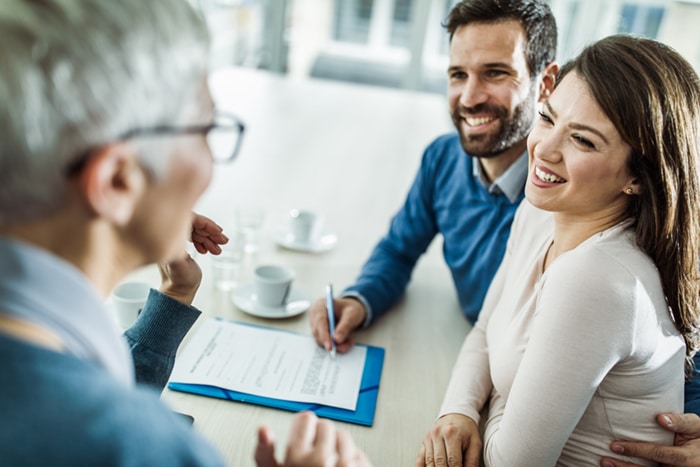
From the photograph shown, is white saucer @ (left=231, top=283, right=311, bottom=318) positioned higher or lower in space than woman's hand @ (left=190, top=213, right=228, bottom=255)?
lower

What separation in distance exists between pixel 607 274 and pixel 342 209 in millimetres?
→ 1142

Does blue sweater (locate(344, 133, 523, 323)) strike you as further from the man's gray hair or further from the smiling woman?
the man's gray hair

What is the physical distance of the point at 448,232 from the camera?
4.95ft

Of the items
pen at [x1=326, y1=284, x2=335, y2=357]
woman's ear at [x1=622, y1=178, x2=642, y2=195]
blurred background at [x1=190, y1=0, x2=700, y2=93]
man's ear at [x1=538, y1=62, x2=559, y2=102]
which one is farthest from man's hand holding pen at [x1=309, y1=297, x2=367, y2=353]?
blurred background at [x1=190, y1=0, x2=700, y2=93]

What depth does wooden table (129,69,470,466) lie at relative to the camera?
3.18 ft

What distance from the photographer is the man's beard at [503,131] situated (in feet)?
4.67

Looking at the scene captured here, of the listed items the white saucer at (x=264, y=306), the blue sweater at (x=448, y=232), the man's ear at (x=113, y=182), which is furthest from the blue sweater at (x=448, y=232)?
the man's ear at (x=113, y=182)

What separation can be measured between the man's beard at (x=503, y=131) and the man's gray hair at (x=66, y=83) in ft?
3.38

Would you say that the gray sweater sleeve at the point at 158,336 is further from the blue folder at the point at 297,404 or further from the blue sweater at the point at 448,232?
the blue sweater at the point at 448,232

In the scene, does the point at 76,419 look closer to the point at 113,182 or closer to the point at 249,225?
the point at 113,182

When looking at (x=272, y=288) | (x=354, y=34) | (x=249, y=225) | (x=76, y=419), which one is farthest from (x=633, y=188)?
(x=354, y=34)

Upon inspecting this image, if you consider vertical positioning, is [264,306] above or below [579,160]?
below

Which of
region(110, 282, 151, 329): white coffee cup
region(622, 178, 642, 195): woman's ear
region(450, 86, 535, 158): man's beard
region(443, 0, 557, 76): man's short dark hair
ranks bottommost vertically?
region(110, 282, 151, 329): white coffee cup

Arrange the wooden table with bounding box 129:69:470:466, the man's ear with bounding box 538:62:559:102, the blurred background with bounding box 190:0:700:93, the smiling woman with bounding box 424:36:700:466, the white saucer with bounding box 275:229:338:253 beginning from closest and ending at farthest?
the smiling woman with bounding box 424:36:700:466, the wooden table with bounding box 129:69:470:466, the man's ear with bounding box 538:62:559:102, the white saucer with bounding box 275:229:338:253, the blurred background with bounding box 190:0:700:93
